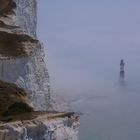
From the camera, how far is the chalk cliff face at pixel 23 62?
15.2m

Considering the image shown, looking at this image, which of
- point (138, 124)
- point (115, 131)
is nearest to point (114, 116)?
point (138, 124)

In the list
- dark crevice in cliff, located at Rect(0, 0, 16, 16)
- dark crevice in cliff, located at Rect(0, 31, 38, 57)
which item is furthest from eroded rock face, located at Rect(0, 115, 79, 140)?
dark crevice in cliff, located at Rect(0, 0, 16, 16)

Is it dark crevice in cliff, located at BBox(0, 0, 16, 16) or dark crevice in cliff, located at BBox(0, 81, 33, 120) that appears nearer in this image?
dark crevice in cliff, located at BBox(0, 81, 33, 120)

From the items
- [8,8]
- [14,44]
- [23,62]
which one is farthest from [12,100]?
[8,8]

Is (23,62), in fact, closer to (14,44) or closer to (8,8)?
(14,44)

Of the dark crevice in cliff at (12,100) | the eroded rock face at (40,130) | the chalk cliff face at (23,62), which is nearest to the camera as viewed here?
the eroded rock face at (40,130)

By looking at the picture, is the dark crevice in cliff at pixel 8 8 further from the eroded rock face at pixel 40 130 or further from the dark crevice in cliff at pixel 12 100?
the eroded rock face at pixel 40 130

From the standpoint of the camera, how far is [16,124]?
10.8 m

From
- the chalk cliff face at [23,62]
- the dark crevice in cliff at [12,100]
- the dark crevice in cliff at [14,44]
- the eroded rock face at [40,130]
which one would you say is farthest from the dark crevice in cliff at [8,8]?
the eroded rock face at [40,130]

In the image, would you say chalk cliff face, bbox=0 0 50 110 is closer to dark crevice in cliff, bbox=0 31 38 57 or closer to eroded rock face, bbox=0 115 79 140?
dark crevice in cliff, bbox=0 31 38 57

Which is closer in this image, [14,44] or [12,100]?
[12,100]

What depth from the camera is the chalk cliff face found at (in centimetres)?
1520

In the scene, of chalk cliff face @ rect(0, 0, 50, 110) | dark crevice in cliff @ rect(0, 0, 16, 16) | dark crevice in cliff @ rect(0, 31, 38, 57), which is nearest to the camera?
chalk cliff face @ rect(0, 0, 50, 110)

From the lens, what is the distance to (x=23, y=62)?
600 inches
